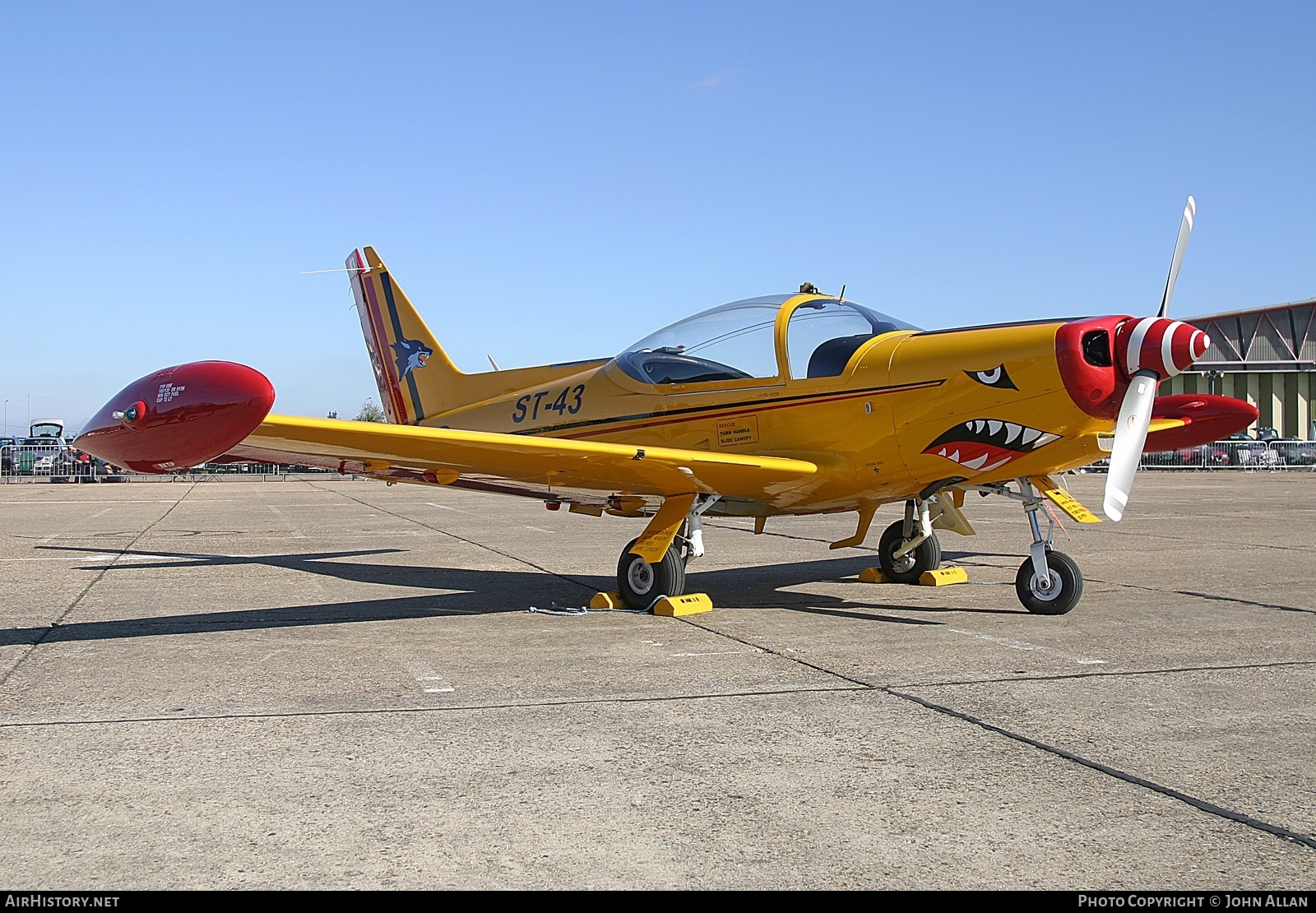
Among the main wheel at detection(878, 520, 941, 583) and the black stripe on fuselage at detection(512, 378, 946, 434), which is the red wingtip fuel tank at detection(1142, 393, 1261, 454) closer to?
the main wheel at detection(878, 520, 941, 583)

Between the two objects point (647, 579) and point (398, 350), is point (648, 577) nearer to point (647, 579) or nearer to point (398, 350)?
point (647, 579)

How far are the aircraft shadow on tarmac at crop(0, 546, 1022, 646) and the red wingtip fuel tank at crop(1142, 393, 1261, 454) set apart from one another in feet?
9.45

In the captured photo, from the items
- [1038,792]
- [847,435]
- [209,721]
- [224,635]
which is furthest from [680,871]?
[847,435]

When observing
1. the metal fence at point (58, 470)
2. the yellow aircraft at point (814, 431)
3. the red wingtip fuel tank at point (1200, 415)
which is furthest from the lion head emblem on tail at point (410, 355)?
the metal fence at point (58, 470)

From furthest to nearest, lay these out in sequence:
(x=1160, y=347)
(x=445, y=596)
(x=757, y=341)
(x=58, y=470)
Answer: (x=58, y=470) < (x=445, y=596) < (x=757, y=341) < (x=1160, y=347)

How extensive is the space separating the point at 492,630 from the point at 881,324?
377cm

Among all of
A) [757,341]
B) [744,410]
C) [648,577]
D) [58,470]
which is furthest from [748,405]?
[58,470]

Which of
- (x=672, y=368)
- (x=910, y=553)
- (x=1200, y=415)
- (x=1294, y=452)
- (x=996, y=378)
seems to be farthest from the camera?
(x=1294, y=452)

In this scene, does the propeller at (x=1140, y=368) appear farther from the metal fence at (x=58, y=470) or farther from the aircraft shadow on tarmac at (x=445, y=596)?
the metal fence at (x=58, y=470)

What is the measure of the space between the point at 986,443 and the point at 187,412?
5.09 meters

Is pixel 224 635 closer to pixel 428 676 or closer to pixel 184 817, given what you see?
pixel 428 676

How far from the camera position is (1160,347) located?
6801 mm

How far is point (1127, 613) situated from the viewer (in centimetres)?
753

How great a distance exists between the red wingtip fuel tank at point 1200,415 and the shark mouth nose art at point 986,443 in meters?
2.62
